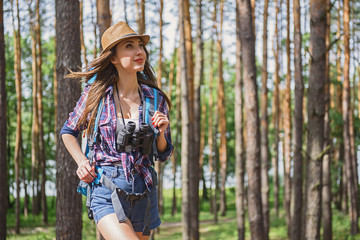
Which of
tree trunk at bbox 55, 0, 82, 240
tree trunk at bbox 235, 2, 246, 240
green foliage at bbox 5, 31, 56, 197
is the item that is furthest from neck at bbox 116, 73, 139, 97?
green foliage at bbox 5, 31, 56, 197

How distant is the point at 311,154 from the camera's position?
6.16 meters

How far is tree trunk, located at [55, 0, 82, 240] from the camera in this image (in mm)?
5113

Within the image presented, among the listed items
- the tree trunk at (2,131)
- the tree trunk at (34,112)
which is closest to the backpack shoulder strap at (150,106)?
the tree trunk at (2,131)

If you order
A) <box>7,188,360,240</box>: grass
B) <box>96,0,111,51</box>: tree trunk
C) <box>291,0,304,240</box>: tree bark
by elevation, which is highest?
<box>96,0,111,51</box>: tree trunk

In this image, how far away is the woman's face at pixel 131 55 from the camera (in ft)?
9.67

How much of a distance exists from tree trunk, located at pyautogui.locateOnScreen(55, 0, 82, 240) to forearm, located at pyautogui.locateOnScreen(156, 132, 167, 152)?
2.29 m

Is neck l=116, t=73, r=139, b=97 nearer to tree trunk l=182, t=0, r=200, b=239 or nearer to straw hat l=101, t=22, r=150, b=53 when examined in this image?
straw hat l=101, t=22, r=150, b=53

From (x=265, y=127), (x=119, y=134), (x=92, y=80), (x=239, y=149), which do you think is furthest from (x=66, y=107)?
(x=265, y=127)

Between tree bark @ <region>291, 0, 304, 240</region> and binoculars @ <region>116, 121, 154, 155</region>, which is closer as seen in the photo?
binoculars @ <region>116, 121, 154, 155</region>

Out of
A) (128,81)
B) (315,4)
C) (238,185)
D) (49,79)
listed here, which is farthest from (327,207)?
(49,79)

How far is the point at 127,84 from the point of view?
3.05 meters

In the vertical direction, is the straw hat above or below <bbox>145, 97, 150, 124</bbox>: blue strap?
above

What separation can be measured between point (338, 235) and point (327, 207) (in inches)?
153

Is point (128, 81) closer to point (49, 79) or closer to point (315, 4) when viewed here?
point (315, 4)
